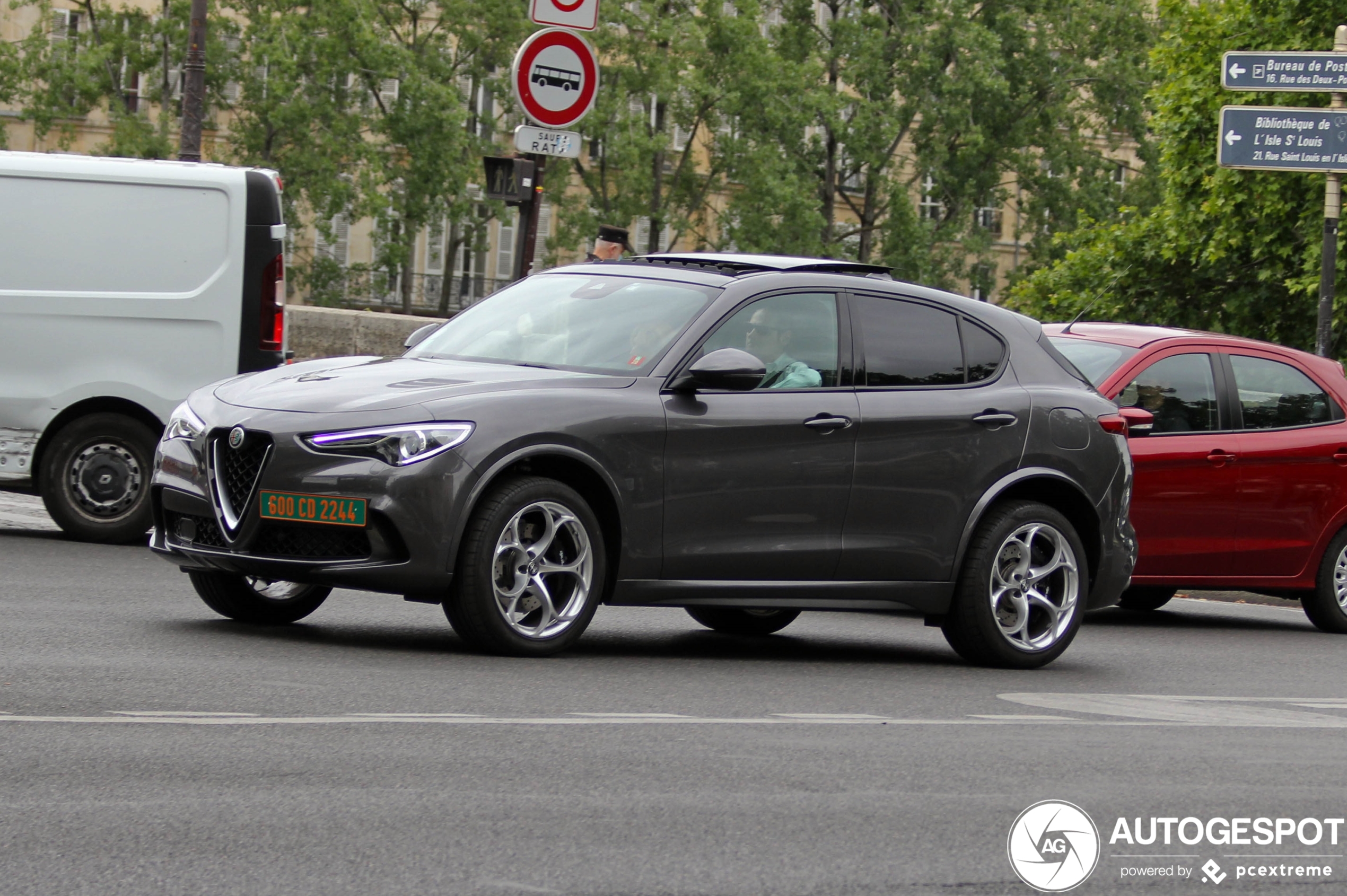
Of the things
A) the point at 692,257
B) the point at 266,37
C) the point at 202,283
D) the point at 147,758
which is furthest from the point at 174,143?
the point at 147,758

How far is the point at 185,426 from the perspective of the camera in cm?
818

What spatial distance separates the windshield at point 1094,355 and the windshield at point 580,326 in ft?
12.6

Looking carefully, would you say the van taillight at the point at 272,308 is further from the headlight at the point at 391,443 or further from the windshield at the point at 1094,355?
the headlight at the point at 391,443

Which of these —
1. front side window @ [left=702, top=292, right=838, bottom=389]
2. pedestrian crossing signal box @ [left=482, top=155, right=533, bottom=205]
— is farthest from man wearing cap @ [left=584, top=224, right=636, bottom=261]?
front side window @ [left=702, top=292, right=838, bottom=389]

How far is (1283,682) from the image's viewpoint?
9.62 metres

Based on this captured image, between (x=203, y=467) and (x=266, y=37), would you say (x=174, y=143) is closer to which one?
(x=266, y=37)

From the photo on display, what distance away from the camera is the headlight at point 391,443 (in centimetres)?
754

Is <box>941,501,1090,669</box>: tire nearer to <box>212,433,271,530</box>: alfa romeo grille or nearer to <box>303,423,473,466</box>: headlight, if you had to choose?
<box>303,423,473,466</box>: headlight

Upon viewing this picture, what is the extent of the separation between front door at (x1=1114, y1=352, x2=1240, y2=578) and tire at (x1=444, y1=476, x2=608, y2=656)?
15.9 feet

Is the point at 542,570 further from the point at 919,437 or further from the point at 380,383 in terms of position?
the point at 919,437

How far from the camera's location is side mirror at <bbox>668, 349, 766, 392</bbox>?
8.05m

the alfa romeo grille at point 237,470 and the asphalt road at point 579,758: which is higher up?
the alfa romeo grille at point 237,470

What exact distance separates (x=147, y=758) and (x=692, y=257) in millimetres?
4374

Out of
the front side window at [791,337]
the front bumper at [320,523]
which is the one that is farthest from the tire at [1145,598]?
the front bumper at [320,523]
